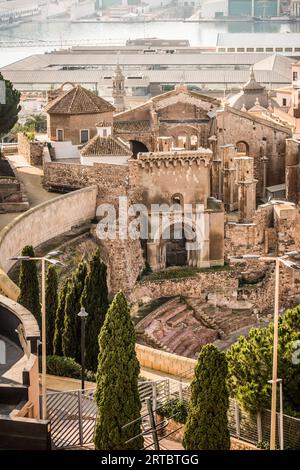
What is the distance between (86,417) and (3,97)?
24.9 m

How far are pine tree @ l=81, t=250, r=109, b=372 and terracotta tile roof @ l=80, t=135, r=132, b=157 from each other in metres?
10.8

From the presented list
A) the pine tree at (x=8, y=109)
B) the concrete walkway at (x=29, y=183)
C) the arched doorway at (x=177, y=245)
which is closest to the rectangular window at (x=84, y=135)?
the concrete walkway at (x=29, y=183)

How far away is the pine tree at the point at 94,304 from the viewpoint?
26.1 meters

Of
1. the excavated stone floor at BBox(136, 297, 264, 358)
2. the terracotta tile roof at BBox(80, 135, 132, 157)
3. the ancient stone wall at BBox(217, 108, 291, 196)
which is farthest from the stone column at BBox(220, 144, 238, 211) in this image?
the excavated stone floor at BBox(136, 297, 264, 358)

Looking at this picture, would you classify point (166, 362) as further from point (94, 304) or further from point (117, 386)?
point (117, 386)

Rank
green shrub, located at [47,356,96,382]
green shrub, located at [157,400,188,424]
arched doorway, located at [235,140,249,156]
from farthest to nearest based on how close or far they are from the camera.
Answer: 1. arched doorway, located at [235,140,249,156]
2. green shrub, located at [47,356,96,382]
3. green shrub, located at [157,400,188,424]

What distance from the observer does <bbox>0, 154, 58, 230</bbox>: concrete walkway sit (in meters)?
36.4

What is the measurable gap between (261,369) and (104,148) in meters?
18.6

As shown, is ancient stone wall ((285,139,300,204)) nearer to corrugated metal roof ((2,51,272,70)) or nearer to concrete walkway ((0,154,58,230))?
concrete walkway ((0,154,58,230))

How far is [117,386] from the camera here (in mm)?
18578

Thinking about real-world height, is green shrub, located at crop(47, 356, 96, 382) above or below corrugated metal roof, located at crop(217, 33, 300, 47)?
below

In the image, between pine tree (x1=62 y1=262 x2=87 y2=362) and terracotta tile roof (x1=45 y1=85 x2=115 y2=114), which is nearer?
pine tree (x1=62 y1=262 x2=87 y2=362)

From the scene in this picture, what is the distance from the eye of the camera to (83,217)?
1491 inches

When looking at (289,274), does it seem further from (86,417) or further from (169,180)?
(86,417)
